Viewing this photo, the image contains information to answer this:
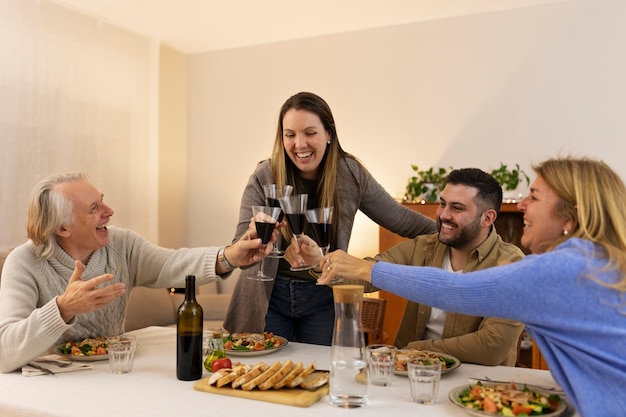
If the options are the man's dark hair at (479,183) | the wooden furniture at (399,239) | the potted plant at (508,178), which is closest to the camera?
the man's dark hair at (479,183)

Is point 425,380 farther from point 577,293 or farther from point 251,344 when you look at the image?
point 251,344

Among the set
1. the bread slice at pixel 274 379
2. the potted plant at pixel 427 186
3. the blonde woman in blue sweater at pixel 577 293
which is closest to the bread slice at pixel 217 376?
the bread slice at pixel 274 379

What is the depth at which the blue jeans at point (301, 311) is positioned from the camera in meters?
2.49

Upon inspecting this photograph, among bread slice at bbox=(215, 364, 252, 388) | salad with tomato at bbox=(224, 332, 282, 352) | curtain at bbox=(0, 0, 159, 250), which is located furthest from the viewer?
curtain at bbox=(0, 0, 159, 250)

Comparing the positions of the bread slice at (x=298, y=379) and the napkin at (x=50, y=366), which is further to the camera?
the napkin at (x=50, y=366)

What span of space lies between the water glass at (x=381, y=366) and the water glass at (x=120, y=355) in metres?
0.71

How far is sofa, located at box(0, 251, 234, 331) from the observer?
4.46m

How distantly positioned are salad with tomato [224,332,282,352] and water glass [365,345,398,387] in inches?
19.4

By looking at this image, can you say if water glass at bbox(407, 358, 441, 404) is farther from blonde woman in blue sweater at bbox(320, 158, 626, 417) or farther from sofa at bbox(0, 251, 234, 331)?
sofa at bbox(0, 251, 234, 331)

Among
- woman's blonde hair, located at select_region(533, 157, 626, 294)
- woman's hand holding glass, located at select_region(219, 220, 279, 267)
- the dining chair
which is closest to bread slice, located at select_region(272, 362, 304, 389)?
woman's hand holding glass, located at select_region(219, 220, 279, 267)

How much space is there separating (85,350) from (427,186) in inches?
131

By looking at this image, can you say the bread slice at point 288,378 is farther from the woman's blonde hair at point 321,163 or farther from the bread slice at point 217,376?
the woman's blonde hair at point 321,163

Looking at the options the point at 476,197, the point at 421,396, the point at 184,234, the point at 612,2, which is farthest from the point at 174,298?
the point at 612,2

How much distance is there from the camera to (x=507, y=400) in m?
1.43
